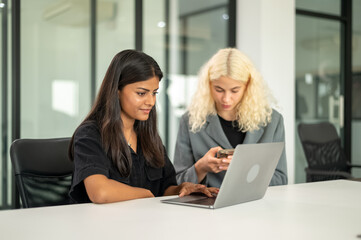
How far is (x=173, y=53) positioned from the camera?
4648 mm

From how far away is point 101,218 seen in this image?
146 cm

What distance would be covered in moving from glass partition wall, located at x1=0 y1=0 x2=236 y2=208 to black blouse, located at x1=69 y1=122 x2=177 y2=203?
193 centimetres

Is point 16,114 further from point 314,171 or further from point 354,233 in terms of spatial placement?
point 354,233

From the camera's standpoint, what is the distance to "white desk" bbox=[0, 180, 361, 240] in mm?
1275

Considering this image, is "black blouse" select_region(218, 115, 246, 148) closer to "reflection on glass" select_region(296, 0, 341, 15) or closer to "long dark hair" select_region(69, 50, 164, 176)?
"long dark hair" select_region(69, 50, 164, 176)

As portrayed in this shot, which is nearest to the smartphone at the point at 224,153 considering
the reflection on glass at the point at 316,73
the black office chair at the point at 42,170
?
the black office chair at the point at 42,170

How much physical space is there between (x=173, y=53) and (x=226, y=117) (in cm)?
207

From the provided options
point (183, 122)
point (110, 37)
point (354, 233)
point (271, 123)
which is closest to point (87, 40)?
point (110, 37)

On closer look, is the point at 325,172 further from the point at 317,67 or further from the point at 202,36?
the point at 317,67

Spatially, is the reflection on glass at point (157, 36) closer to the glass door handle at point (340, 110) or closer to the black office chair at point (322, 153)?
the black office chair at point (322, 153)

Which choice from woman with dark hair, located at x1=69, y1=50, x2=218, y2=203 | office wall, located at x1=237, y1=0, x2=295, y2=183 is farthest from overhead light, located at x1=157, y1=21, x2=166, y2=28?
woman with dark hair, located at x1=69, y1=50, x2=218, y2=203

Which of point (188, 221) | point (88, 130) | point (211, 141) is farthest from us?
point (211, 141)

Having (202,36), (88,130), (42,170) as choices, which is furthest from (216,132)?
(202,36)

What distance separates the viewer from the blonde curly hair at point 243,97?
2.58 metres
